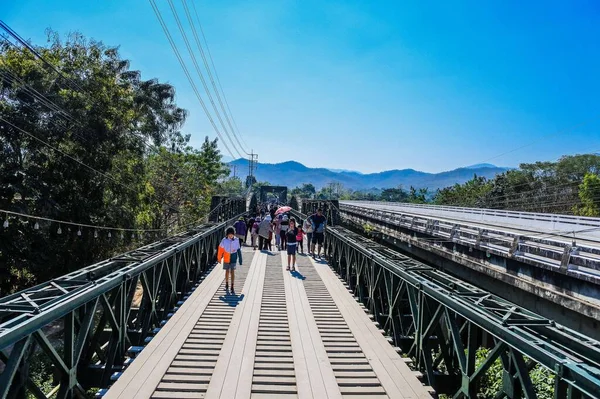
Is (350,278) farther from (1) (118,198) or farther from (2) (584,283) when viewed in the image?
(1) (118,198)

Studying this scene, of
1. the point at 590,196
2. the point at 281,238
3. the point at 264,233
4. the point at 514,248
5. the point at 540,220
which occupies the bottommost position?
the point at 281,238

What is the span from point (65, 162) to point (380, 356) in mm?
17111

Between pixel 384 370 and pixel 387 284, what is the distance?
2227 mm

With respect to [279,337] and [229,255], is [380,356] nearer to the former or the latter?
[279,337]

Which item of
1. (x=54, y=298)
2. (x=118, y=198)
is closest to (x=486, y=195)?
(x=118, y=198)

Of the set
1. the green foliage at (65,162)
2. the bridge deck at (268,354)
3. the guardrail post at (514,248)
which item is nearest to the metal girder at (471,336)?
the bridge deck at (268,354)

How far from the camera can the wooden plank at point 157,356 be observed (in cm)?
427

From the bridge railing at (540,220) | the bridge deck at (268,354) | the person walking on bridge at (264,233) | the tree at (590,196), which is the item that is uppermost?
the tree at (590,196)

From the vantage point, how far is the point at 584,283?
357 inches

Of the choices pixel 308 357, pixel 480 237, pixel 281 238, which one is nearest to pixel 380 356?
pixel 308 357

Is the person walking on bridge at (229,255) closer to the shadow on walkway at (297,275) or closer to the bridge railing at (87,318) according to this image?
the bridge railing at (87,318)

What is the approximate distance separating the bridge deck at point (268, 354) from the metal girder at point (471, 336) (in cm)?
43

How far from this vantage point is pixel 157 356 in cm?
514

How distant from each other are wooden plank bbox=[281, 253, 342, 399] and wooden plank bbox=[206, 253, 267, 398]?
59cm
